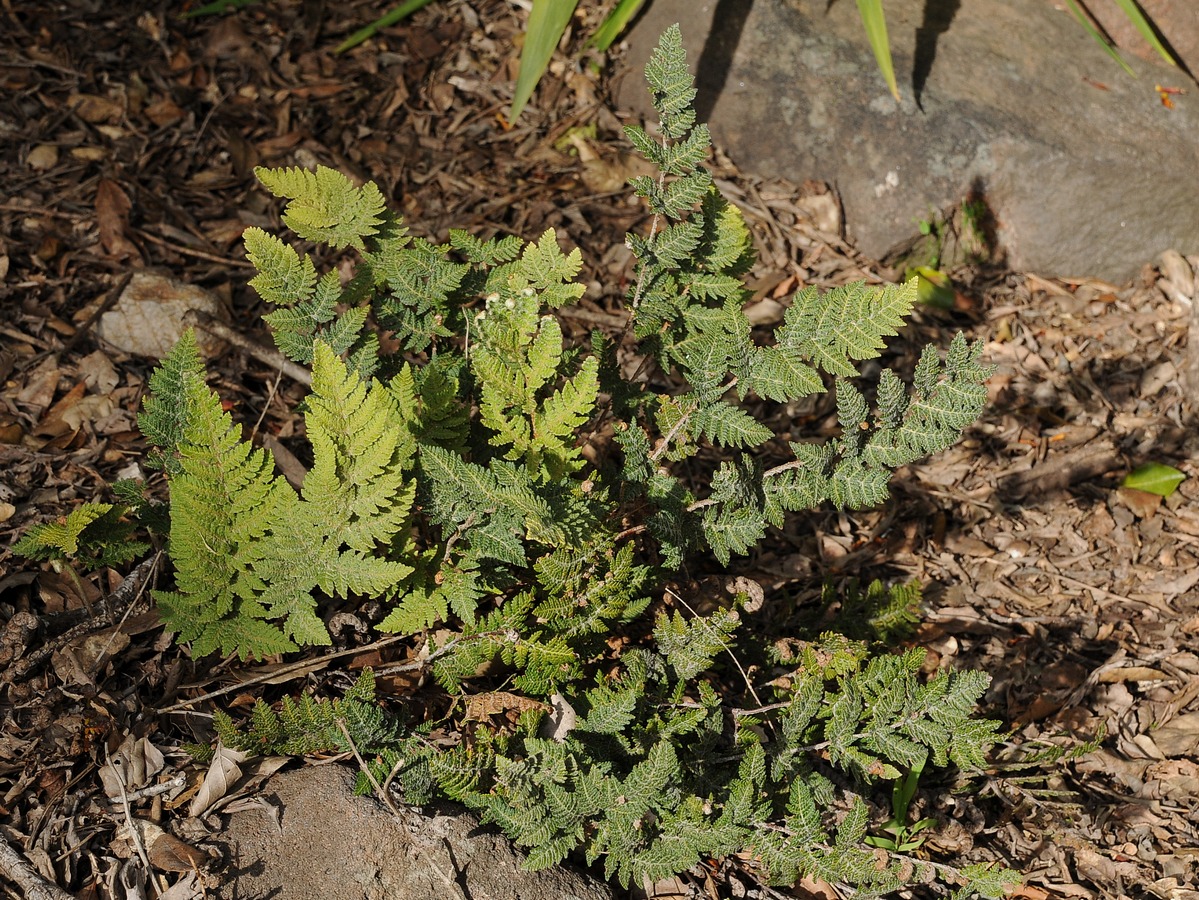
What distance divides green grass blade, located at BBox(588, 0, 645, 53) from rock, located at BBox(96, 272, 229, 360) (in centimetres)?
169

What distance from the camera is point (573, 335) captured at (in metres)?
3.15

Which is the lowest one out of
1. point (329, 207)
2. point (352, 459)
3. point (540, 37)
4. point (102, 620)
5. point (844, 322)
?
point (102, 620)

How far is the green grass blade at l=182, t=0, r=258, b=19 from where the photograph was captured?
380cm

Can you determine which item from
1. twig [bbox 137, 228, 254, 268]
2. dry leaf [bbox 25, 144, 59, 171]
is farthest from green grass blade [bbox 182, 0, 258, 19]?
twig [bbox 137, 228, 254, 268]

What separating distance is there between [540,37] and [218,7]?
1.33 meters

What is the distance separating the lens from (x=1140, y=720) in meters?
2.63

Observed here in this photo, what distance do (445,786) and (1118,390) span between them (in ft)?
8.43

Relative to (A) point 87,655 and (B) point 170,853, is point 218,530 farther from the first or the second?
(B) point 170,853

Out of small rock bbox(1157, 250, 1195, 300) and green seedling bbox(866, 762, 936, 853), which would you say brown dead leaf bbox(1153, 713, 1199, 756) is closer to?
green seedling bbox(866, 762, 936, 853)

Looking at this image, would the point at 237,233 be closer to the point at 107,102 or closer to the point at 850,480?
the point at 107,102

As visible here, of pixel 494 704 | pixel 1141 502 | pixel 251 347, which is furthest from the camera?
pixel 1141 502

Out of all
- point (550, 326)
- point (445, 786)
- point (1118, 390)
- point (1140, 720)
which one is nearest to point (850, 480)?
point (550, 326)

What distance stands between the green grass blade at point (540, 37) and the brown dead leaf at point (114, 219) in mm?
1203

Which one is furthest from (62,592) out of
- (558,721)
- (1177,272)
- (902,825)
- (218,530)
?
(1177,272)
